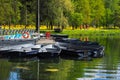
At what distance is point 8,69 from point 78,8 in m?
97.3

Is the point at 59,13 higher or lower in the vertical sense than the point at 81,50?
higher

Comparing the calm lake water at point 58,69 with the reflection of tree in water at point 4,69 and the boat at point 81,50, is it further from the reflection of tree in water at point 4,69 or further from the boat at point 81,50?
the boat at point 81,50

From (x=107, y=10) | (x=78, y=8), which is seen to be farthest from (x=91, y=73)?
(x=107, y=10)

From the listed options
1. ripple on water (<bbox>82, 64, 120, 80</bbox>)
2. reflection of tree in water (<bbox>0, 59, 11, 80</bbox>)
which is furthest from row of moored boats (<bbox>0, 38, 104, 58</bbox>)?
ripple on water (<bbox>82, 64, 120, 80</bbox>)

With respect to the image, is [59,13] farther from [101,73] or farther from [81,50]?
[101,73]

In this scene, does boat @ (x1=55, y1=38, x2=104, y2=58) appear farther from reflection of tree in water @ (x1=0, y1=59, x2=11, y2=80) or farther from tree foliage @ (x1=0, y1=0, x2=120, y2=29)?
tree foliage @ (x1=0, y1=0, x2=120, y2=29)

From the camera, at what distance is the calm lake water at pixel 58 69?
29312 millimetres

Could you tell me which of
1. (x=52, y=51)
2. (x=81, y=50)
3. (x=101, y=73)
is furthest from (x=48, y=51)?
(x=101, y=73)

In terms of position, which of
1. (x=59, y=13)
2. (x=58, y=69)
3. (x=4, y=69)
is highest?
(x=59, y=13)

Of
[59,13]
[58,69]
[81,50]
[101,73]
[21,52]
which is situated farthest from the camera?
[59,13]

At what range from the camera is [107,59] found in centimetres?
4353

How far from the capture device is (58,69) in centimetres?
3403

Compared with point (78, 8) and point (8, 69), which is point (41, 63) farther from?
point (78, 8)

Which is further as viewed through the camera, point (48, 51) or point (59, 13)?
point (59, 13)
